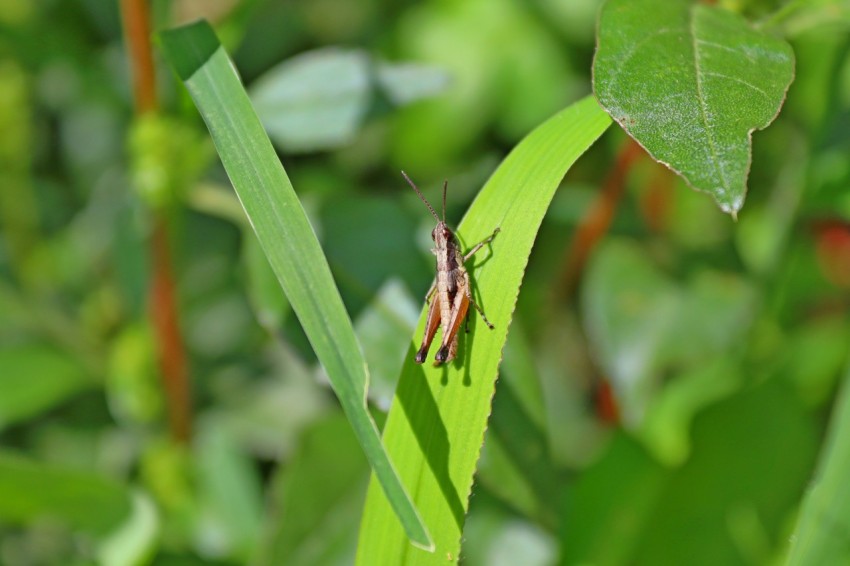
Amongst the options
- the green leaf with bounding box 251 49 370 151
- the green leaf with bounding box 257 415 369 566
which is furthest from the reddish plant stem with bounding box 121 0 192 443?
the green leaf with bounding box 257 415 369 566

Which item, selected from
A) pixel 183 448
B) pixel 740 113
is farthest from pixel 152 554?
pixel 740 113

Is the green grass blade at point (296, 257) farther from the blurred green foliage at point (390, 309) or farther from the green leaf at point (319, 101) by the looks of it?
the green leaf at point (319, 101)

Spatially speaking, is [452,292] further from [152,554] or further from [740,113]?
[152,554]

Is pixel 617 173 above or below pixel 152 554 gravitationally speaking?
above

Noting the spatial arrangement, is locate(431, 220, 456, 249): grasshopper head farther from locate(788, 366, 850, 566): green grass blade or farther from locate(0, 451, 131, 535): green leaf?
locate(0, 451, 131, 535): green leaf

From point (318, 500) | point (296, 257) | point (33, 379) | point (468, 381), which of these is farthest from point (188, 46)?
point (33, 379)

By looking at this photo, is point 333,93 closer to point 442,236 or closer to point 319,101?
point 319,101
